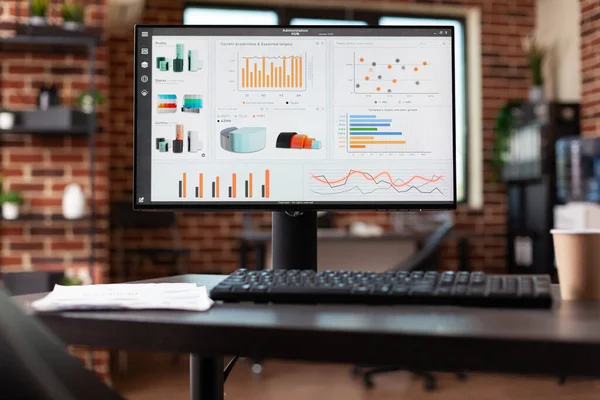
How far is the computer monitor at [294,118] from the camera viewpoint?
1.25 metres

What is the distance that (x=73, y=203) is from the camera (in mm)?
3438

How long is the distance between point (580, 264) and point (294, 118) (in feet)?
1.85

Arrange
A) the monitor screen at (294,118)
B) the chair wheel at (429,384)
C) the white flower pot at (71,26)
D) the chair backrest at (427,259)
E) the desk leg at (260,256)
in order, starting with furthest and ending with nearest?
1. the desk leg at (260,256)
2. the white flower pot at (71,26)
3. the chair wheel at (429,384)
4. the chair backrest at (427,259)
5. the monitor screen at (294,118)

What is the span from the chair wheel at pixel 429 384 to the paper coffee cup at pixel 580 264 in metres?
2.46

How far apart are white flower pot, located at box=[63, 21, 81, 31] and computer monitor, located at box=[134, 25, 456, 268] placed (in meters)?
2.41

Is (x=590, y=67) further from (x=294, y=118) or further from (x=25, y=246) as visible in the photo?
(x=294, y=118)

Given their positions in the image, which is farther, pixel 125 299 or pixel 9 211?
pixel 9 211

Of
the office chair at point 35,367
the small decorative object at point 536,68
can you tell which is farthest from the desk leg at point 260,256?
the office chair at point 35,367

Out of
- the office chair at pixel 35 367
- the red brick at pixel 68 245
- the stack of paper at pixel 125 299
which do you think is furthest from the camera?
the red brick at pixel 68 245

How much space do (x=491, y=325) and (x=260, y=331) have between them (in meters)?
0.25

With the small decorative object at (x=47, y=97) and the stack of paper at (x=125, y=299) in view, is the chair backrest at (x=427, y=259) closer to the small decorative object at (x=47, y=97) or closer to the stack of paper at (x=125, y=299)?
the small decorative object at (x=47, y=97)

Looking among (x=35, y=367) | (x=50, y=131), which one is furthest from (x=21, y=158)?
(x=35, y=367)

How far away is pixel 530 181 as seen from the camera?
5180 millimetres

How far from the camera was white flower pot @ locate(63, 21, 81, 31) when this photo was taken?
11.2 feet
